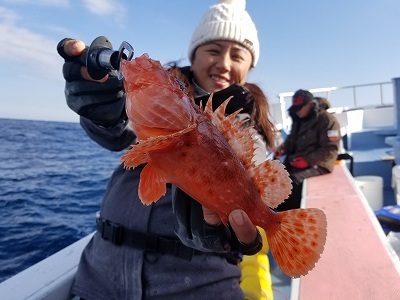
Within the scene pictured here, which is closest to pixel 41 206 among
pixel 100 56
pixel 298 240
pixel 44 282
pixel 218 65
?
pixel 44 282

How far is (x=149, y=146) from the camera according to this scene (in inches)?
47.6

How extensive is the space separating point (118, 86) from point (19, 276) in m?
2.22

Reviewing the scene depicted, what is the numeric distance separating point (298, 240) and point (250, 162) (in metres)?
0.45

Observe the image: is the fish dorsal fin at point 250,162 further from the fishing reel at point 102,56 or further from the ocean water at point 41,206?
the ocean water at point 41,206

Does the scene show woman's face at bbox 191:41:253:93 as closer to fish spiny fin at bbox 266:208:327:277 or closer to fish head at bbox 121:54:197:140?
fish head at bbox 121:54:197:140

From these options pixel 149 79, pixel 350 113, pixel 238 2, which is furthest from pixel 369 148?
pixel 149 79

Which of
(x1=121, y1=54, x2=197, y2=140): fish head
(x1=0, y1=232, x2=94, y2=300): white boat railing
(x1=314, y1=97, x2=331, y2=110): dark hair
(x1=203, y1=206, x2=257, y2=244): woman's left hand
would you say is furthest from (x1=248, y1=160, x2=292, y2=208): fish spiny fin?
(x1=314, y1=97, x2=331, y2=110): dark hair

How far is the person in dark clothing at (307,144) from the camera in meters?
6.29

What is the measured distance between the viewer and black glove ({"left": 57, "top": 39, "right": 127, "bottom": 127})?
2.13 m

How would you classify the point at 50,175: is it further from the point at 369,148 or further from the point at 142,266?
the point at 369,148

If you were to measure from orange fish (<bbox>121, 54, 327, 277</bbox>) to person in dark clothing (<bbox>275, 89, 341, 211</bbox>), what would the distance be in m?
4.84

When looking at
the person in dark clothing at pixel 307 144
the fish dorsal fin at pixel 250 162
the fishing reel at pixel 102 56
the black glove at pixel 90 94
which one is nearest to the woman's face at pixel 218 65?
the black glove at pixel 90 94

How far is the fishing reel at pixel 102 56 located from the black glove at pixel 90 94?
0.48 feet

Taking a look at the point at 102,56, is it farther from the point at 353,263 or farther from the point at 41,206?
the point at 41,206
